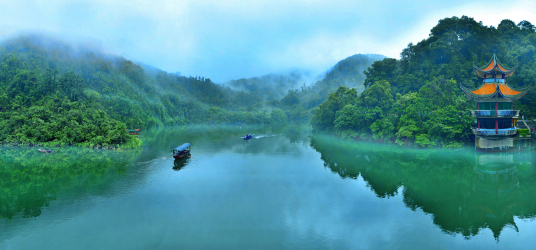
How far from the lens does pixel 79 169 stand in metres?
23.0

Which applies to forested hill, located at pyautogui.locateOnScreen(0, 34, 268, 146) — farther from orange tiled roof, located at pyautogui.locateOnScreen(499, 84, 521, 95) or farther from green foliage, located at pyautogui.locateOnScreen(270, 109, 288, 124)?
orange tiled roof, located at pyautogui.locateOnScreen(499, 84, 521, 95)

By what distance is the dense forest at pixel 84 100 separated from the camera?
3319 cm

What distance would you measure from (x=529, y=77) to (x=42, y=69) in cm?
7526

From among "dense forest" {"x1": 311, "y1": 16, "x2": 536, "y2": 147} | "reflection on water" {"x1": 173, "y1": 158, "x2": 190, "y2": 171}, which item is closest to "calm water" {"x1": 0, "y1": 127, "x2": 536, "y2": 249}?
"reflection on water" {"x1": 173, "y1": 158, "x2": 190, "y2": 171}

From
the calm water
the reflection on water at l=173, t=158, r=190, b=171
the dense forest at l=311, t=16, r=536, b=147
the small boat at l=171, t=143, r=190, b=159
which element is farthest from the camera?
the dense forest at l=311, t=16, r=536, b=147

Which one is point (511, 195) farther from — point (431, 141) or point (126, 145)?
point (126, 145)

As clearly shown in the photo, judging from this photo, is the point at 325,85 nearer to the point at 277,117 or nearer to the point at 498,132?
the point at 277,117

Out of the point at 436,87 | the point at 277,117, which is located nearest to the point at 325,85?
the point at 277,117

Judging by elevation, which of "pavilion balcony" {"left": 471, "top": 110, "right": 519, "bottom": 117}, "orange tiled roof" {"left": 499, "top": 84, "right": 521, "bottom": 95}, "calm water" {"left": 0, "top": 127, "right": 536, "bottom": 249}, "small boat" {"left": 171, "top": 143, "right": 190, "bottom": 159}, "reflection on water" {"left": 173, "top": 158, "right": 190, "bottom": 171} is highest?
"orange tiled roof" {"left": 499, "top": 84, "right": 521, "bottom": 95}

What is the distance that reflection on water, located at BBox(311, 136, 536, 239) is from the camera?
547 inches

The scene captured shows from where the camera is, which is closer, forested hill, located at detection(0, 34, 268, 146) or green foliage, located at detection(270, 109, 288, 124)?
forested hill, located at detection(0, 34, 268, 146)

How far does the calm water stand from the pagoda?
1535mm

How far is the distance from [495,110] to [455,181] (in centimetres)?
1149

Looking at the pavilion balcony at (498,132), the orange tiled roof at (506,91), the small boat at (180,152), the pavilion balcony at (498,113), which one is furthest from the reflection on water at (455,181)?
the small boat at (180,152)
